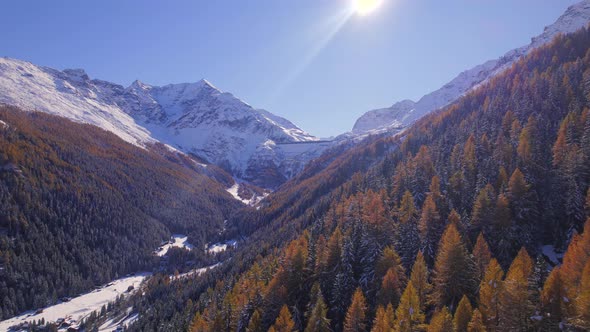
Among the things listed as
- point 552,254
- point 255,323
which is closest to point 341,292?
point 255,323

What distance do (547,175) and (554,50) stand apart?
113 m

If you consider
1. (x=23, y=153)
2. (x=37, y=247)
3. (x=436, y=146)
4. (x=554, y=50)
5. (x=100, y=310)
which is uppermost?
(x=554, y=50)

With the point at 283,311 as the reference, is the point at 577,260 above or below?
above

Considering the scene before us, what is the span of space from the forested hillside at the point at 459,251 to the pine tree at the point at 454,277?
0.15 metres

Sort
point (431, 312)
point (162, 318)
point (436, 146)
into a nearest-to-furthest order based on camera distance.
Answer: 1. point (431, 312)
2. point (162, 318)
3. point (436, 146)

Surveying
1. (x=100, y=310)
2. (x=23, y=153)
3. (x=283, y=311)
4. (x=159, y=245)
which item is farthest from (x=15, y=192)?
(x=283, y=311)

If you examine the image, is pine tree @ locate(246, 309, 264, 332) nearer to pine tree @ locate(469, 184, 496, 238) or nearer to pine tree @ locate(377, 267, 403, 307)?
pine tree @ locate(377, 267, 403, 307)

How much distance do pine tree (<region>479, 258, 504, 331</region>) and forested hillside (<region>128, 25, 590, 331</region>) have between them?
0.14 meters

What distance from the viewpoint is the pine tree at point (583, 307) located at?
1166 inches

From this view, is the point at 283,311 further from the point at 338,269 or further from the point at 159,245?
the point at 159,245

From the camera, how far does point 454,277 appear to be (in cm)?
4647

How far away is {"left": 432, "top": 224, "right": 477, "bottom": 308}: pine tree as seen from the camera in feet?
151

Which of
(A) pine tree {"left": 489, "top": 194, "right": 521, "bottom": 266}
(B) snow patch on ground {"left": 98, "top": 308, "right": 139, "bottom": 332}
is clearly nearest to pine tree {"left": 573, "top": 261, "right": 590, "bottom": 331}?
(A) pine tree {"left": 489, "top": 194, "right": 521, "bottom": 266}

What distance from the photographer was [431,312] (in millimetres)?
47219
